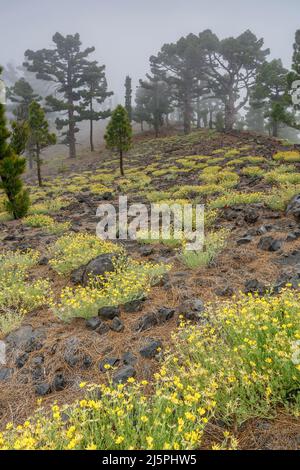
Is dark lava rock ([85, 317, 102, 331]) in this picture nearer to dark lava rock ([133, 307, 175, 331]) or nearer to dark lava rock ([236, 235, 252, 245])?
dark lava rock ([133, 307, 175, 331])

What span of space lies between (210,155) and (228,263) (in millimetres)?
21588

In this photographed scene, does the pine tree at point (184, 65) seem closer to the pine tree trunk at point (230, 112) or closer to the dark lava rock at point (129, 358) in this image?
the pine tree trunk at point (230, 112)

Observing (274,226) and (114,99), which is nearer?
(274,226)

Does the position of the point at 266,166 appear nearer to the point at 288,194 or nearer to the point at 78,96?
the point at 288,194

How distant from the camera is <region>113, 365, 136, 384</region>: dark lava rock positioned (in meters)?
3.82

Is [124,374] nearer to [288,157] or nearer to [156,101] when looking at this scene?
[288,157]

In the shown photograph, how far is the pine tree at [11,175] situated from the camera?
13969 millimetres

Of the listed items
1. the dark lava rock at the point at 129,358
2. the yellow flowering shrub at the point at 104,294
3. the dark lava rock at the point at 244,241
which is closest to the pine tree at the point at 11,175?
the yellow flowering shrub at the point at 104,294

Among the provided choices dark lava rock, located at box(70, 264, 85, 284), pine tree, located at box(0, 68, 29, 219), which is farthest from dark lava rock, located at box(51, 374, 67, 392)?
pine tree, located at box(0, 68, 29, 219)

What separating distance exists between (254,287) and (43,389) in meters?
3.25

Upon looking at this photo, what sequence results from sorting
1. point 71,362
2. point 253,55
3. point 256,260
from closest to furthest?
point 71,362 < point 256,260 < point 253,55
